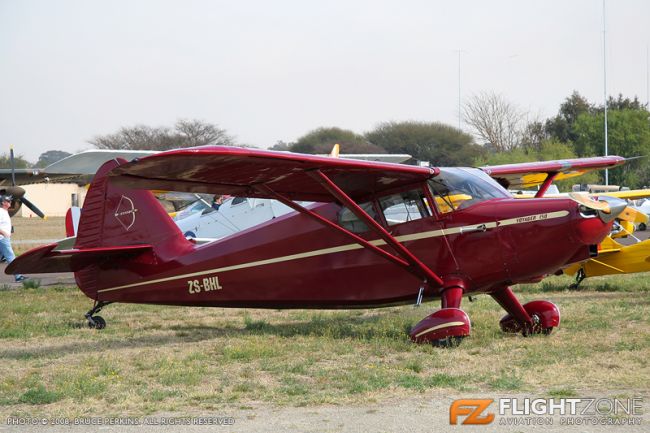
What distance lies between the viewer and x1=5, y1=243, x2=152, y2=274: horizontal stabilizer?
8234 millimetres

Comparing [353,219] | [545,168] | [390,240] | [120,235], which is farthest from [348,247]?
[545,168]

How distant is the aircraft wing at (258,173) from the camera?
704cm

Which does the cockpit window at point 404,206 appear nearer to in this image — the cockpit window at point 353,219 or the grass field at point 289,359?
the cockpit window at point 353,219

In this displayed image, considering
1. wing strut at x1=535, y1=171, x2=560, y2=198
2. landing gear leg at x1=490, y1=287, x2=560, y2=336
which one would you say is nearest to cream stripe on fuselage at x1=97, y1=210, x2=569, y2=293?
landing gear leg at x1=490, y1=287, x2=560, y2=336

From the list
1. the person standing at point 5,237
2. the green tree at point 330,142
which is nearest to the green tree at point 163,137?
the green tree at point 330,142

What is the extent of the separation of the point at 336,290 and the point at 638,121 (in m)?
56.8

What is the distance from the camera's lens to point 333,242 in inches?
352

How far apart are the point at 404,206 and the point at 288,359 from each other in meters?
2.27

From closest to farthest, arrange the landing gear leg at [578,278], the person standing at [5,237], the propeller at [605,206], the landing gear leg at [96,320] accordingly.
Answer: the propeller at [605,206] → the landing gear leg at [96,320] → the landing gear leg at [578,278] → the person standing at [5,237]

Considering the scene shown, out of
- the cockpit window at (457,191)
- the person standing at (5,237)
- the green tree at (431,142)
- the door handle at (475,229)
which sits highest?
the green tree at (431,142)

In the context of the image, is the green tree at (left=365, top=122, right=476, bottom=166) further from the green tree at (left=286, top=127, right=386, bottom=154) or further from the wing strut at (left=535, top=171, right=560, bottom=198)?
the wing strut at (left=535, top=171, right=560, bottom=198)

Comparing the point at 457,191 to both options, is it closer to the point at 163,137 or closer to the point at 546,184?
the point at 546,184

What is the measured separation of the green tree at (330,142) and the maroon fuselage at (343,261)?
58043mm

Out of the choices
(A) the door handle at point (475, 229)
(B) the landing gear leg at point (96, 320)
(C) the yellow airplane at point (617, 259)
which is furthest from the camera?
(C) the yellow airplane at point (617, 259)
